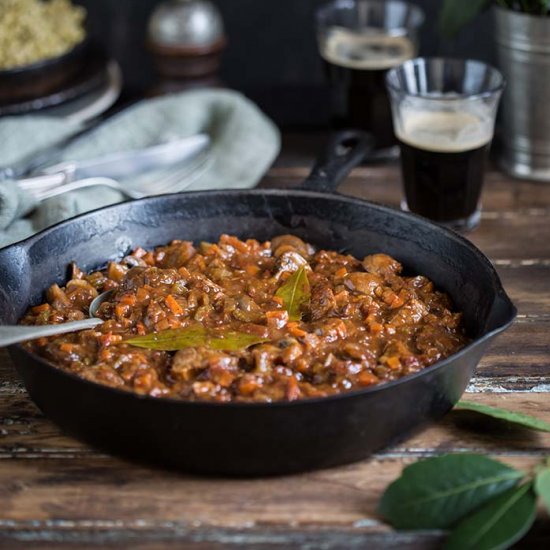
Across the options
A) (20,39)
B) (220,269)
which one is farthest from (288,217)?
(20,39)

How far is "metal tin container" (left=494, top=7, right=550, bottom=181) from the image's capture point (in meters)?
3.54

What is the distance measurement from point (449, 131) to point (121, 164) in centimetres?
113

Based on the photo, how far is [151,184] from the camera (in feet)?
11.6

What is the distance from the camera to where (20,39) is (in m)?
3.95

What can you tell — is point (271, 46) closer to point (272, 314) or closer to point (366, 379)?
point (272, 314)

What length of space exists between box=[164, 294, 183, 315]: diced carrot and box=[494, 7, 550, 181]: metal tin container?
1820mm

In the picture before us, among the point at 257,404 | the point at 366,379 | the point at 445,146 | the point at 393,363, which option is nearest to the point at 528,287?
the point at 445,146

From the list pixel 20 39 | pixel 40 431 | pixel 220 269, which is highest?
pixel 20 39

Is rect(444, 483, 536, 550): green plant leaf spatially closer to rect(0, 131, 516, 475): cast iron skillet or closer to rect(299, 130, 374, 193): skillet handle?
→ rect(0, 131, 516, 475): cast iron skillet

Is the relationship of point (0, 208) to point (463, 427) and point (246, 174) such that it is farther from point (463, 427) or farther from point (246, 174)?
point (463, 427)

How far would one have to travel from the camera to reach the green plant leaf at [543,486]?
74.4 inches

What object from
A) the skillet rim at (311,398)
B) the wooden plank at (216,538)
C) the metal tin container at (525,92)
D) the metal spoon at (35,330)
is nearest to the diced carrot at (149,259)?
the skillet rim at (311,398)

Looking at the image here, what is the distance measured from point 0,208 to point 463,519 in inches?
69.4

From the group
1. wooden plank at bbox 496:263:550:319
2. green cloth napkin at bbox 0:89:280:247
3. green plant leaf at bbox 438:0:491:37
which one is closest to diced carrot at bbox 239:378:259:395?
wooden plank at bbox 496:263:550:319
